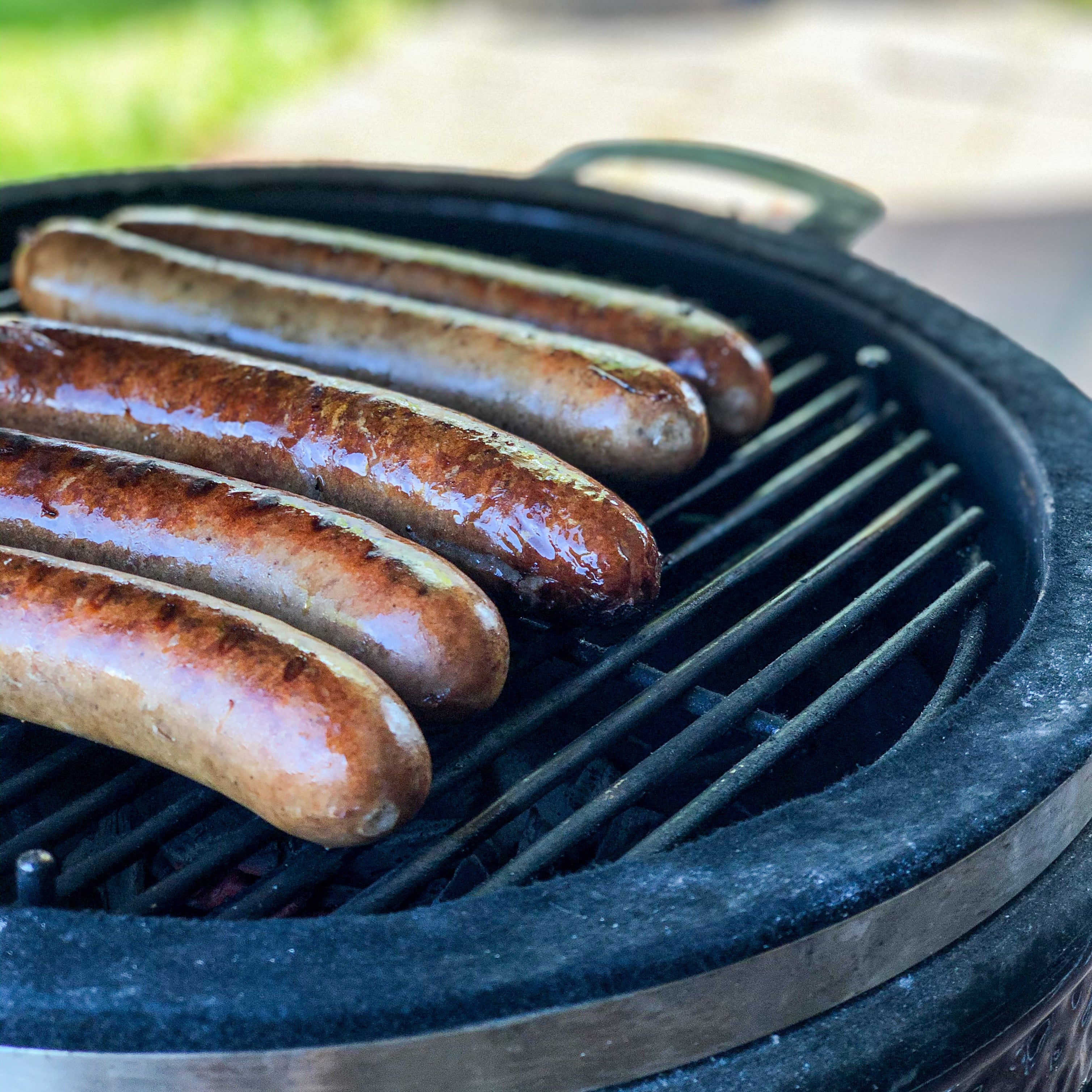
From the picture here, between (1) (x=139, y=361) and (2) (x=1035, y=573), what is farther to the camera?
(1) (x=139, y=361)

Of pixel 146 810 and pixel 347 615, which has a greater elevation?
pixel 347 615

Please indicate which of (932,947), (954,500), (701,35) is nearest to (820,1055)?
(932,947)

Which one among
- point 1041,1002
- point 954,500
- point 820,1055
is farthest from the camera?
point 954,500

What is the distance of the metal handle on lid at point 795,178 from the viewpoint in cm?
315

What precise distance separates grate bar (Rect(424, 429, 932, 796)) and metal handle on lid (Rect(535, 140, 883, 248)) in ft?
2.77

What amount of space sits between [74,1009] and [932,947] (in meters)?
0.89

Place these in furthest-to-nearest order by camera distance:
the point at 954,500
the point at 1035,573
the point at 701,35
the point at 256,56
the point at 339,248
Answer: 1. the point at 701,35
2. the point at 256,56
3. the point at 339,248
4. the point at 954,500
5. the point at 1035,573

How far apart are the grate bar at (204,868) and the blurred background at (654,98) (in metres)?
3.67

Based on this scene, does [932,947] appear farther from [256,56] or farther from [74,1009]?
[256,56]

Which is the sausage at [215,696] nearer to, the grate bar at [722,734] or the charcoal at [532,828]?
the grate bar at [722,734]

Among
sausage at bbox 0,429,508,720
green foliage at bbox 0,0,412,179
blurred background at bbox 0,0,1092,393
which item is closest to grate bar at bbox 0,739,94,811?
sausage at bbox 0,429,508,720

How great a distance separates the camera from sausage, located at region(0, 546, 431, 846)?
58.4 inches

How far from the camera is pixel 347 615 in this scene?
5.51ft

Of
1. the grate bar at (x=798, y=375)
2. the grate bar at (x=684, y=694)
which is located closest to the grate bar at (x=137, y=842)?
the grate bar at (x=684, y=694)
